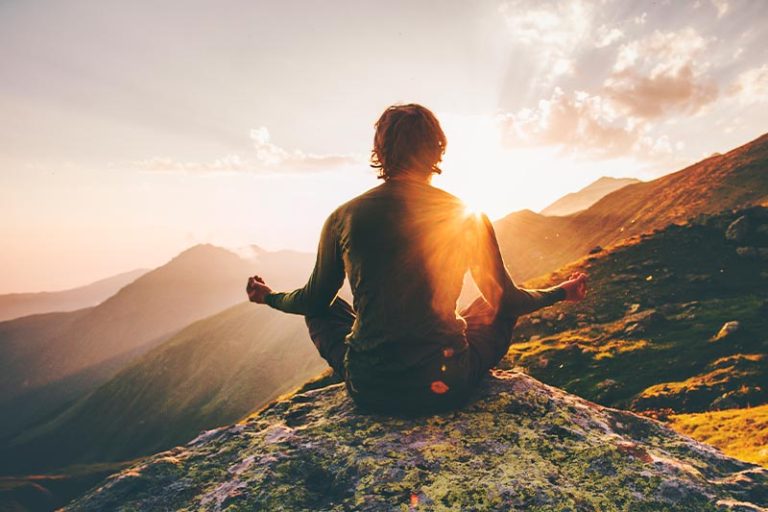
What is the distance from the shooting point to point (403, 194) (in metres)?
4.77

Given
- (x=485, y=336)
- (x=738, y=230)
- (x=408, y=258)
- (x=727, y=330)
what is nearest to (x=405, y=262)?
(x=408, y=258)

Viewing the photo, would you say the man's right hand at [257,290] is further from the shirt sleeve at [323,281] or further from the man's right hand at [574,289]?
the man's right hand at [574,289]

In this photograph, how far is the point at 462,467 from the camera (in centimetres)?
439

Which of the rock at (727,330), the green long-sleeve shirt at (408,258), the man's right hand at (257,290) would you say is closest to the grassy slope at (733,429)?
the rock at (727,330)

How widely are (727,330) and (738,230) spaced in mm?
14306

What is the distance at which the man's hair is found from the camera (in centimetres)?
487

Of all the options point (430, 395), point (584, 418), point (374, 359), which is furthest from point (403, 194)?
point (584, 418)

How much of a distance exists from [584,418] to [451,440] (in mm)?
1825

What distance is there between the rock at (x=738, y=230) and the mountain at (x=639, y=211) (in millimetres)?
36175

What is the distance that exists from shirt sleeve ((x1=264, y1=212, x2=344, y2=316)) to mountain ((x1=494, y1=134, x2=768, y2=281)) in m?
78.2

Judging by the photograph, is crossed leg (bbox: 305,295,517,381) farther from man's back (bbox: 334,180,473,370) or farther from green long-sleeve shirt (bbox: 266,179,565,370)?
man's back (bbox: 334,180,473,370)

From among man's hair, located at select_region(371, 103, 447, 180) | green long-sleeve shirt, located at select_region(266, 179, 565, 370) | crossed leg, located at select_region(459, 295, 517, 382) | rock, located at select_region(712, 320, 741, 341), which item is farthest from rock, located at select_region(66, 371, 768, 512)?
rock, located at select_region(712, 320, 741, 341)

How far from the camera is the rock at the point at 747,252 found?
1256 inches

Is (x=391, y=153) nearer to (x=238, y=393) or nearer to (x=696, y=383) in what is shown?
(x=696, y=383)
